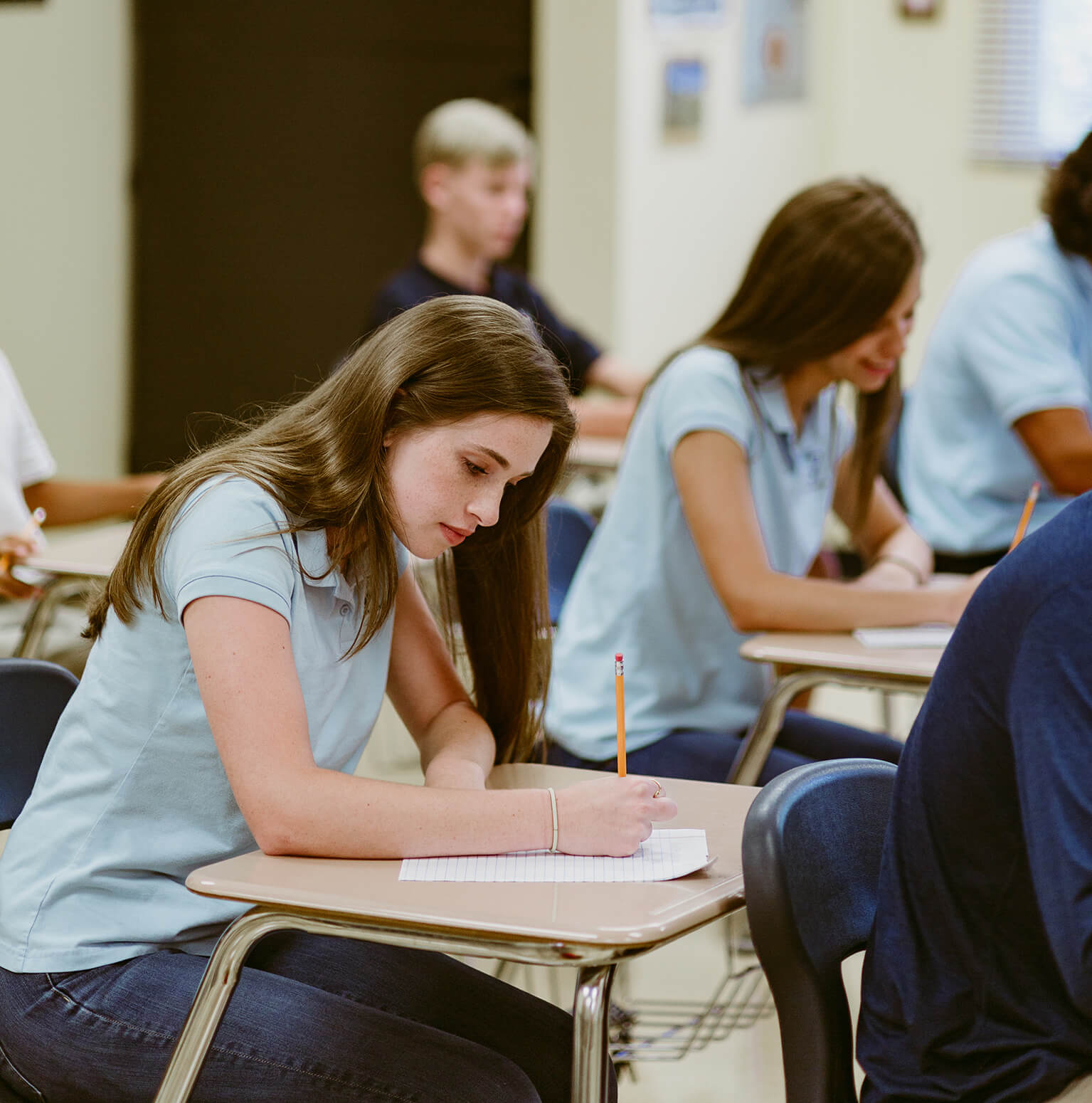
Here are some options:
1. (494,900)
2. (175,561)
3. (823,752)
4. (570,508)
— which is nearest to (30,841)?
(175,561)

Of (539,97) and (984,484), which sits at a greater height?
(539,97)

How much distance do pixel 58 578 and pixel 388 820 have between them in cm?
135

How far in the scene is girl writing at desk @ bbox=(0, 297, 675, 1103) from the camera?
128 centimetres

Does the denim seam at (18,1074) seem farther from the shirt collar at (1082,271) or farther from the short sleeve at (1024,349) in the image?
the shirt collar at (1082,271)

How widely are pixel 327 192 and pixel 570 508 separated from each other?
303cm

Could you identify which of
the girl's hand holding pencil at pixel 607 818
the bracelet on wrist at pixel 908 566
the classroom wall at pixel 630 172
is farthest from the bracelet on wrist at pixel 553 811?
the classroom wall at pixel 630 172

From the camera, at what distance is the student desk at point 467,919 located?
112 cm

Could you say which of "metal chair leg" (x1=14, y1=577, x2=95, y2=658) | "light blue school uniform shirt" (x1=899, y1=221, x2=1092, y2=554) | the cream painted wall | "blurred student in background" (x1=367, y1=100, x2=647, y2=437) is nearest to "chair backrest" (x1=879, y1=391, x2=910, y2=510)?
"light blue school uniform shirt" (x1=899, y1=221, x2=1092, y2=554)

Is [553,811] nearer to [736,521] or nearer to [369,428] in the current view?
[369,428]

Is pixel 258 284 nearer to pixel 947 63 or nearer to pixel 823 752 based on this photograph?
pixel 947 63

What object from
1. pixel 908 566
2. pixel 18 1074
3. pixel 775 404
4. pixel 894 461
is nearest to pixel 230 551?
pixel 18 1074

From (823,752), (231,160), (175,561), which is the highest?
(231,160)

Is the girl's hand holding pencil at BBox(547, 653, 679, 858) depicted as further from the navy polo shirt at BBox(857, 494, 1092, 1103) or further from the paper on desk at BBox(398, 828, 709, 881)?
the navy polo shirt at BBox(857, 494, 1092, 1103)

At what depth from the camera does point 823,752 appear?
2.17 meters
